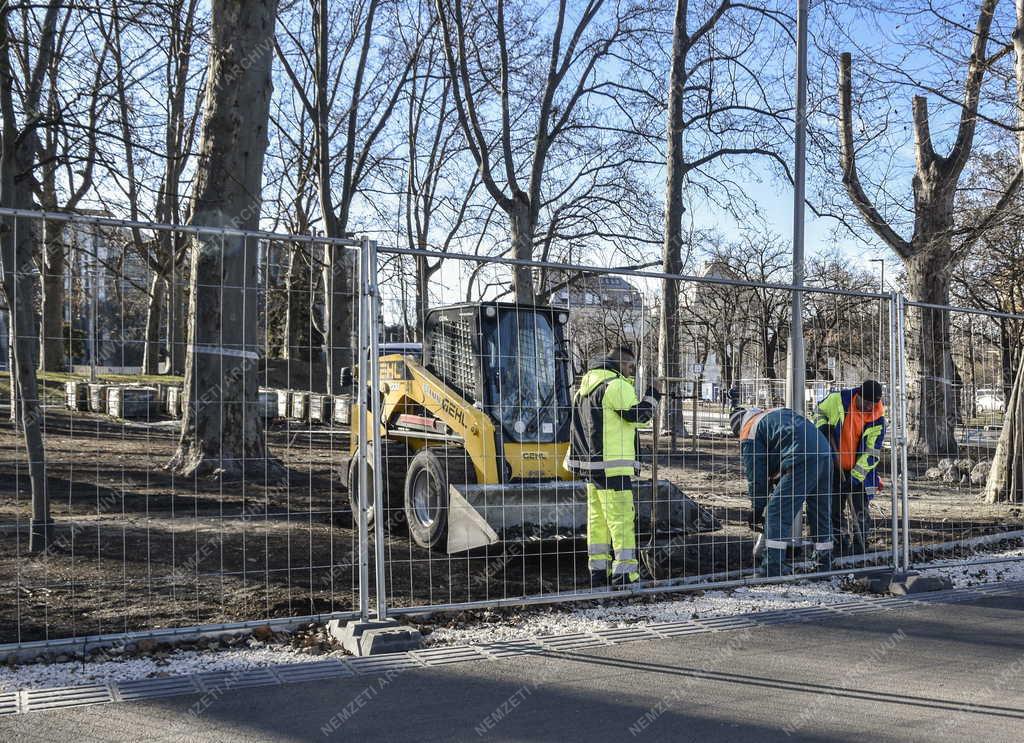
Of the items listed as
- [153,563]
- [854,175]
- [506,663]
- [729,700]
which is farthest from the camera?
[854,175]

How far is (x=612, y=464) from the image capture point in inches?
269

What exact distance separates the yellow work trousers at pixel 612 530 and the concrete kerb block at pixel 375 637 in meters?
1.84

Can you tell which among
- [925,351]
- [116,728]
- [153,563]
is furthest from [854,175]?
[116,728]

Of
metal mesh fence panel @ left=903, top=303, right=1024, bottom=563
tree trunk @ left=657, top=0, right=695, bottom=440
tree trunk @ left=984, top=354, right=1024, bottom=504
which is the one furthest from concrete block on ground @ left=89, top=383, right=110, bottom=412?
tree trunk @ left=657, top=0, right=695, bottom=440

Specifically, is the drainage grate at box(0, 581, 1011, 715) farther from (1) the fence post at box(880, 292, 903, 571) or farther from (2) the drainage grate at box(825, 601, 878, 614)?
(1) the fence post at box(880, 292, 903, 571)

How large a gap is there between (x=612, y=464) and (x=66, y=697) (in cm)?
385

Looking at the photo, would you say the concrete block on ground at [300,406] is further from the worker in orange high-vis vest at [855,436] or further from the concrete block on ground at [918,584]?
the concrete block on ground at [918,584]

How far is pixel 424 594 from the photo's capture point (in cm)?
698

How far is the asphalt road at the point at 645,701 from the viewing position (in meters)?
4.16

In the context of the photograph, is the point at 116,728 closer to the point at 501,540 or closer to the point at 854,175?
the point at 501,540

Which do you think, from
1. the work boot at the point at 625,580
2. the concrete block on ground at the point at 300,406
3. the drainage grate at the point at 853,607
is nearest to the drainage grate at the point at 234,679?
the work boot at the point at 625,580

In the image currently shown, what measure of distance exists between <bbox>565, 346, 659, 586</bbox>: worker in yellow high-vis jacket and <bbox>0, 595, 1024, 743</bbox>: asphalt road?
1170 millimetres

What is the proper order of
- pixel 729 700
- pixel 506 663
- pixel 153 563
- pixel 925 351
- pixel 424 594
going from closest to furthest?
1. pixel 729 700
2. pixel 506 663
3. pixel 424 594
4. pixel 153 563
5. pixel 925 351

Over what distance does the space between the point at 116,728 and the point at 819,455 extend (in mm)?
5695
